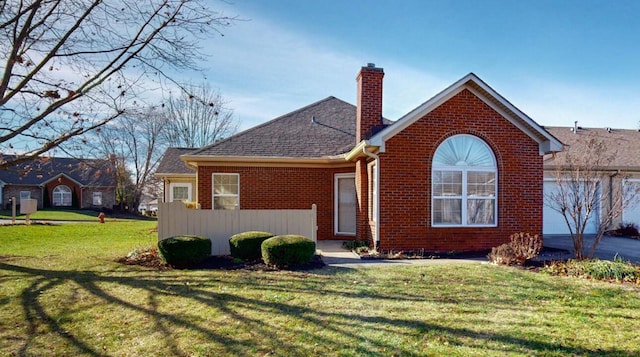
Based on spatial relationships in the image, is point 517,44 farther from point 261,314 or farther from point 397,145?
point 261,314

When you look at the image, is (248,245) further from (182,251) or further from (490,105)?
(490,105)

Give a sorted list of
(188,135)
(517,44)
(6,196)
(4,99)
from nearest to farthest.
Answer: (4,99), (517,44), (188,135), (6,196)

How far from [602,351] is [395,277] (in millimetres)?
3979

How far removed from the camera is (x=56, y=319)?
5.84 m

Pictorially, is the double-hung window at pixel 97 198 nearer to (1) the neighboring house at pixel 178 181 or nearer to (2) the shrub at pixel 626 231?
(1) the neighboring house at pixel 178 181

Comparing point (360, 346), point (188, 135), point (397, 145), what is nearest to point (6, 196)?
point (188, 135)

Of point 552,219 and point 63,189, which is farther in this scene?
point 63,189

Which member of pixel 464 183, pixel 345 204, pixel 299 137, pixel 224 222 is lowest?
pixel 224 222

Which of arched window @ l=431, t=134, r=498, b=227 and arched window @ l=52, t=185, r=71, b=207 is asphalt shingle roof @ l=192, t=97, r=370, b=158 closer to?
arched window @ l=431, t=134, r=498, b=227

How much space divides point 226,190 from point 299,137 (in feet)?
10.8

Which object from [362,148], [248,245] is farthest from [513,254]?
[248,245]

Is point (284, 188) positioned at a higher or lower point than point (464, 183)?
lower

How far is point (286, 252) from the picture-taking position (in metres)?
9.26

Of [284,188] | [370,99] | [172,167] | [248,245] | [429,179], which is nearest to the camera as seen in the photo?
[248,245]
